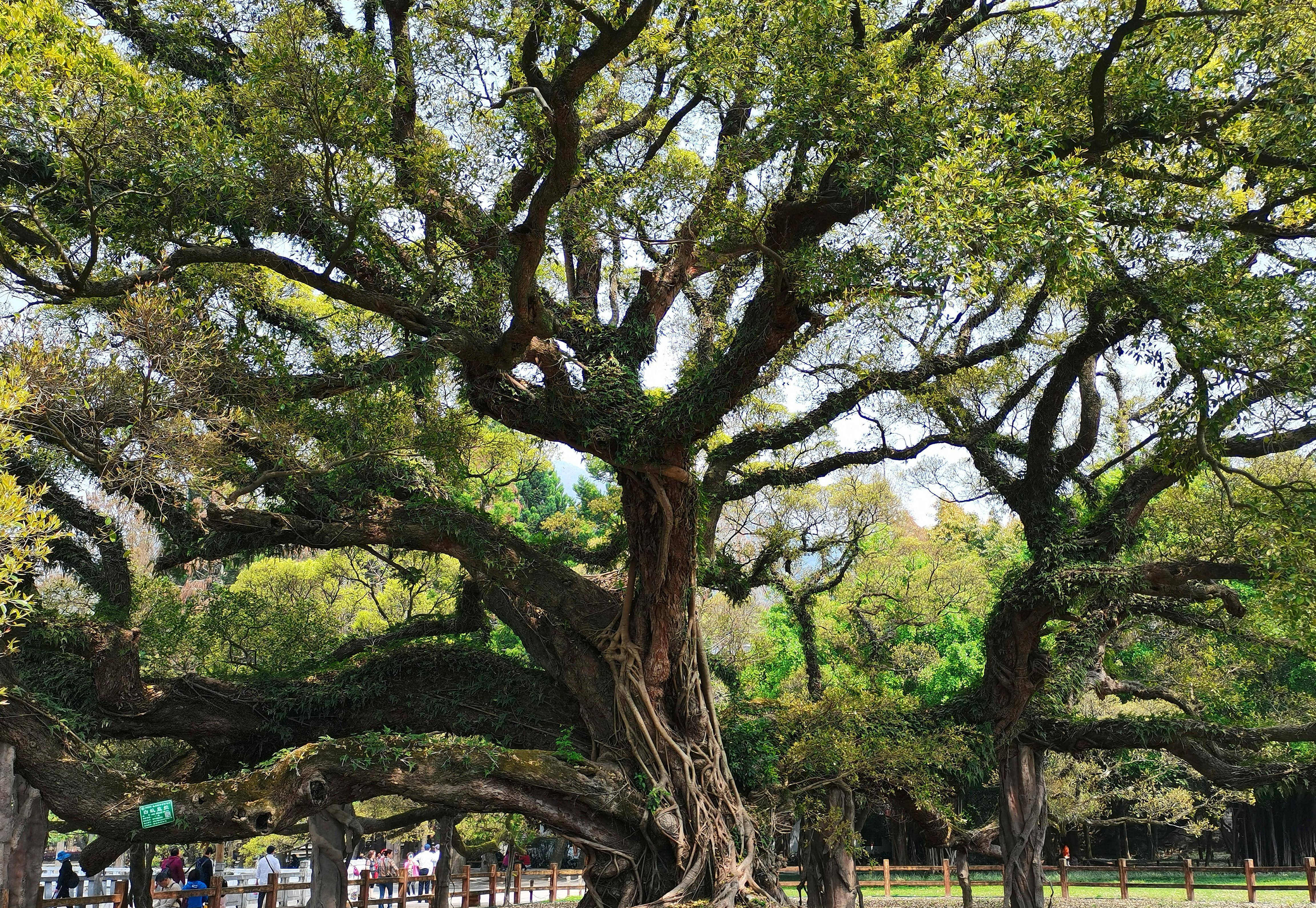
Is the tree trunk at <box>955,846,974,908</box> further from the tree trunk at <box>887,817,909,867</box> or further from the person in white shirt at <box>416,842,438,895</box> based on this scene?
the tree trunk at <box>887,817,909,867</box>

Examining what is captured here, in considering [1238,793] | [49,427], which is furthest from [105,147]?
[1238,793]

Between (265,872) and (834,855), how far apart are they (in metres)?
9.90

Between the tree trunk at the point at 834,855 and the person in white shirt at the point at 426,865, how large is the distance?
623cm

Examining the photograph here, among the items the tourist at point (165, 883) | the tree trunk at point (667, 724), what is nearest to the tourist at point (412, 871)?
the tourist at point (165, 883)

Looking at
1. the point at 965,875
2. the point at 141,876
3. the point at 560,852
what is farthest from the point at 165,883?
the point at 560,852

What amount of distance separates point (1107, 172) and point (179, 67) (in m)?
8.67

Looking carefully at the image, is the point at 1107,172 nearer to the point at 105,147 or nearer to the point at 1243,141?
the point at 1243,141

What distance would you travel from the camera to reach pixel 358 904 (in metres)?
12.5

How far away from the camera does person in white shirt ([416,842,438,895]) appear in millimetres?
15844

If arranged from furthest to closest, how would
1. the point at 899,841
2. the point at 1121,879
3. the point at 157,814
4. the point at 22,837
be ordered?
the point at 899,841
the point at 1121,879
the point at 22,837
the point at 157,814

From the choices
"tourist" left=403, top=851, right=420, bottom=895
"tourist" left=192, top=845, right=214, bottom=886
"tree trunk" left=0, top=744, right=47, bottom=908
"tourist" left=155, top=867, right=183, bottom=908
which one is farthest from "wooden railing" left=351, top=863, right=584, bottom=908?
"tree trunk" left=0, top=744, right=47, bottom=908

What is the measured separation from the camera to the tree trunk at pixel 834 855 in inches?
432

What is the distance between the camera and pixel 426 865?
2256cm

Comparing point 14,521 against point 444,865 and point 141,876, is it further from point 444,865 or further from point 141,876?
point 444,865
